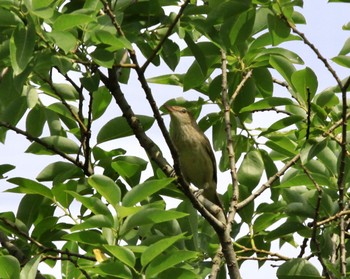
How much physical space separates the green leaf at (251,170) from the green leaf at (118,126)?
23.4 inches

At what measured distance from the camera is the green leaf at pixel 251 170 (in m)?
4.35

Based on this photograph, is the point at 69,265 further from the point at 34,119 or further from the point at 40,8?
the point at 40,8

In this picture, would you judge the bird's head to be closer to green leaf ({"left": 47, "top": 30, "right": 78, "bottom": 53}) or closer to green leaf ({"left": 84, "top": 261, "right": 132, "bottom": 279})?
green leaf ({"left": 47, "top": 30, "right": 78, "bottom": 53})

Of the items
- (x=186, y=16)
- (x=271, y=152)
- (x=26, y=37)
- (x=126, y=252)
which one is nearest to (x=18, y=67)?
(x=26, y=37)

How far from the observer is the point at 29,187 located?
372 centimetres

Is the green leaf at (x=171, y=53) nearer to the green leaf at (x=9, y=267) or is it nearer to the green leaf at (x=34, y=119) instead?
the green leaf at (x=34, y=119)

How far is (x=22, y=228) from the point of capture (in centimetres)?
395

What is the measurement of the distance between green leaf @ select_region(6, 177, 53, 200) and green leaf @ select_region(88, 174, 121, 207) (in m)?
0.60

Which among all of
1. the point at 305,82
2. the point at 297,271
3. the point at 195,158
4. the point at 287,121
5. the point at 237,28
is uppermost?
the point at 237,28

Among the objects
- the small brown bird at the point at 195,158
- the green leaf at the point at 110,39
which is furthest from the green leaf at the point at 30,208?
the small brown bird at the point at 195,158

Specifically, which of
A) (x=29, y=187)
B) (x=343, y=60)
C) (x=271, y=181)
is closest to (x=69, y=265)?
(x=29, y=187)

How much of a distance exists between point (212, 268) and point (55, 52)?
135cm

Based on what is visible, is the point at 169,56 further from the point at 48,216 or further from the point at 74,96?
the point at 48,216

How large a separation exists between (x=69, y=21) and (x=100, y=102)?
1.19 m
